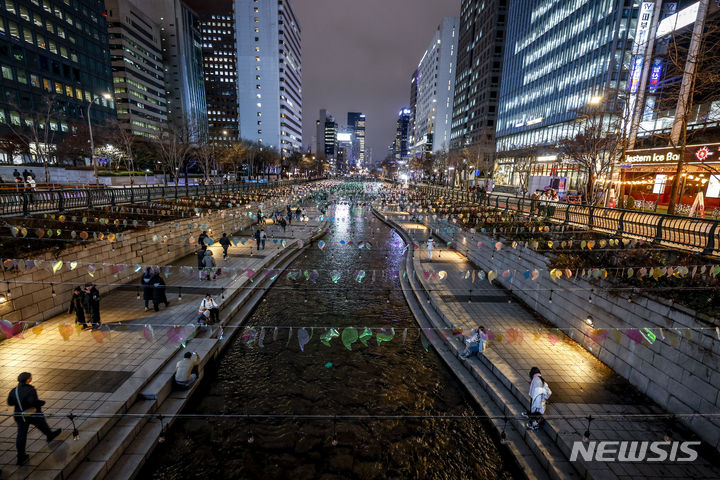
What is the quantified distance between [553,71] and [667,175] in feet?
126

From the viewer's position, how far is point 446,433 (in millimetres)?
7496

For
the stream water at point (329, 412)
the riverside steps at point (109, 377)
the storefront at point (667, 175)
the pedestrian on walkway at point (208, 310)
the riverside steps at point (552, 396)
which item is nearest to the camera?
the riverside steps at point (109, 377)

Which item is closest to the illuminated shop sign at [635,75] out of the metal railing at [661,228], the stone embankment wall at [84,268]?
the metal railing at [661,228]

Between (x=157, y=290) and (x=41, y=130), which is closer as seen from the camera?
(x=157, y=290)

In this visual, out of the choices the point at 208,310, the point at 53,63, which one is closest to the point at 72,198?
the point at 208,310

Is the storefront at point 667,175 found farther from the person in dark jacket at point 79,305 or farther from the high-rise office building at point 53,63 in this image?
the high-rise office building at point 53,63

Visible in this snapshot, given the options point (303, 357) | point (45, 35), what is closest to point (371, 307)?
point (303, 357)

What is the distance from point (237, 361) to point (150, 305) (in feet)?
16.7

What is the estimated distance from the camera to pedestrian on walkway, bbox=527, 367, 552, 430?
6.88m

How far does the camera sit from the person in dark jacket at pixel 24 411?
5.48 meters

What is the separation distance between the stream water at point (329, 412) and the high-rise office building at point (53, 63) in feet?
172

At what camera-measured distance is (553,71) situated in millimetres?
56656

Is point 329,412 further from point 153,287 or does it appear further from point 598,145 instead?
point 598,145

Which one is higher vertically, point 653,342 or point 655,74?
point 655,74
